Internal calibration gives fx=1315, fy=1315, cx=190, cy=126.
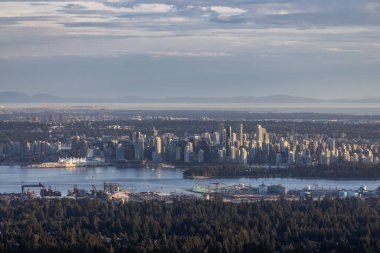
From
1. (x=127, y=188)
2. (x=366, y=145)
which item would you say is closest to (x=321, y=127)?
(x=366, y=145)

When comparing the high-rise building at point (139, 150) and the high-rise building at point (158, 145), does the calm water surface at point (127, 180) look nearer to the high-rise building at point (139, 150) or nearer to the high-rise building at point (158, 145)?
the high-rise building at point (139, 150)

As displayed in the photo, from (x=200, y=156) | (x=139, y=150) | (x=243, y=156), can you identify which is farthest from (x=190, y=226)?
(x=139, y=150)

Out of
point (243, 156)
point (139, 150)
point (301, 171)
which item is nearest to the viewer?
point (301, 171)

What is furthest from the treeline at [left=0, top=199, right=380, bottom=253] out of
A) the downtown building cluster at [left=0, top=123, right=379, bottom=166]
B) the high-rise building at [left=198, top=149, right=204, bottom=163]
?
the high-rise building at [left=198, top=149, right=204, bottom=163]

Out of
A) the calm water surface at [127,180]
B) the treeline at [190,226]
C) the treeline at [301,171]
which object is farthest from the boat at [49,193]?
the treeline at [301,171]

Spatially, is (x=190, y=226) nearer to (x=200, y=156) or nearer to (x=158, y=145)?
(x=200, y=156)

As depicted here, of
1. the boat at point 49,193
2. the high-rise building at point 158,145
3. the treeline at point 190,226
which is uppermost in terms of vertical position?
the high-rise building at point 158,145
